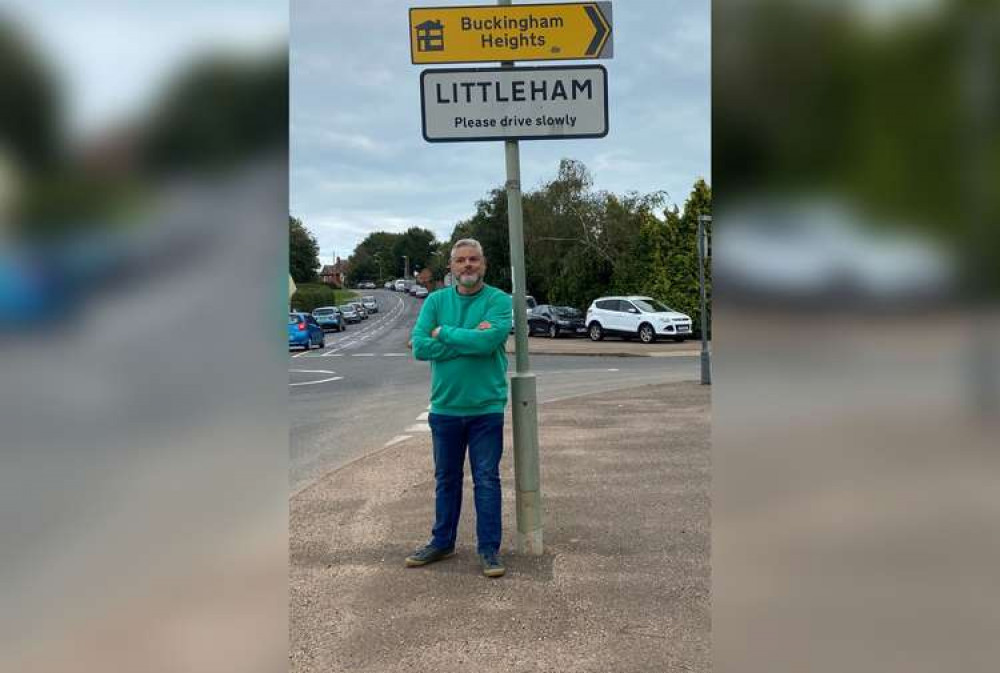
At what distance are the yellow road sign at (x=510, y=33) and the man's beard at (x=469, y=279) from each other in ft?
3.59

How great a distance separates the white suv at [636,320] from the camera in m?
23.1

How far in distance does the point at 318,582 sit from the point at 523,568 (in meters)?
1.06

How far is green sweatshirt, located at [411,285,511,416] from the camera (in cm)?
359

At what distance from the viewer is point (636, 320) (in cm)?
2398

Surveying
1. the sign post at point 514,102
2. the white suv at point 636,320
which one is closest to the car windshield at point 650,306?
the white suv at point 636,320

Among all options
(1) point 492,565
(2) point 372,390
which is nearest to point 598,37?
(1) point 492,565

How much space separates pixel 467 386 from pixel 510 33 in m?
1.85

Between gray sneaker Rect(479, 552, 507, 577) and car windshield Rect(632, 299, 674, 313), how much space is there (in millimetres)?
20792

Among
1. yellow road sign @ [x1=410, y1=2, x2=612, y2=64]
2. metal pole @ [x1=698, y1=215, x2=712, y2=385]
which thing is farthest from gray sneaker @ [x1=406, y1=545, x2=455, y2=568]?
metal pole @ [x1=698, y1=215, x2=712, y2=385]
